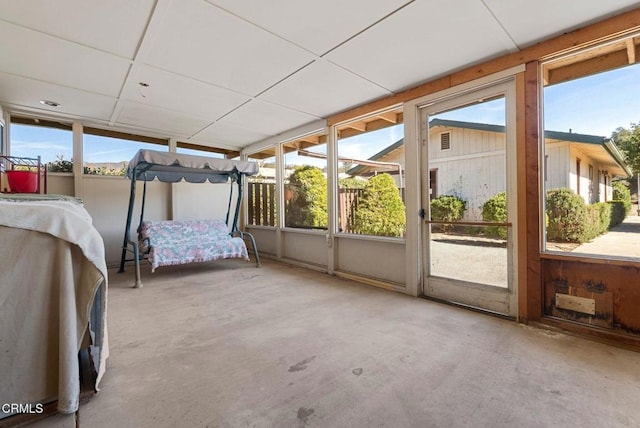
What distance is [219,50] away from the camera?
100 inches

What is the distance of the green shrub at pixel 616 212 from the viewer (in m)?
2.38

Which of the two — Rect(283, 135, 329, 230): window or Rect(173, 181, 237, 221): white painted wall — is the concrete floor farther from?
Rect(173, 181, 237, 221): white painted wall

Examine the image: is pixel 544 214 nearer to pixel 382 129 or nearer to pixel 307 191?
pixel 382 129

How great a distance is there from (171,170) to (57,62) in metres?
2.35

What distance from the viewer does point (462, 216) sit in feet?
10.3

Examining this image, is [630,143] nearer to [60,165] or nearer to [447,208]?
[447,208]

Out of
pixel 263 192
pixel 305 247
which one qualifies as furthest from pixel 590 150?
pixel 263 192

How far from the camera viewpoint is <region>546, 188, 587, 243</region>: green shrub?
8.12 feet

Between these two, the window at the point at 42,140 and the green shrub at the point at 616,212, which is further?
the window at the point at 42,140

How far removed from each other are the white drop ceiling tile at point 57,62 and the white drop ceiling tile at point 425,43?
7.34ft

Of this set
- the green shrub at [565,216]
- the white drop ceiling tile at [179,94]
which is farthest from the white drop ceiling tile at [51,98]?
the green shrub at [565,216]

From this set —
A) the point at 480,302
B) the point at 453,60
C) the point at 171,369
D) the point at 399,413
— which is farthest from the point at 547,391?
the point at 453,60

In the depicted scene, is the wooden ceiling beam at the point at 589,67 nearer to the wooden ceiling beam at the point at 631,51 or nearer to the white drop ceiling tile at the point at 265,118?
the wooden ceiling beam at the point at 631,51

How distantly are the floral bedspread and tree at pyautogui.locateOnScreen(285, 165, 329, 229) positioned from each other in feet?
4.08
